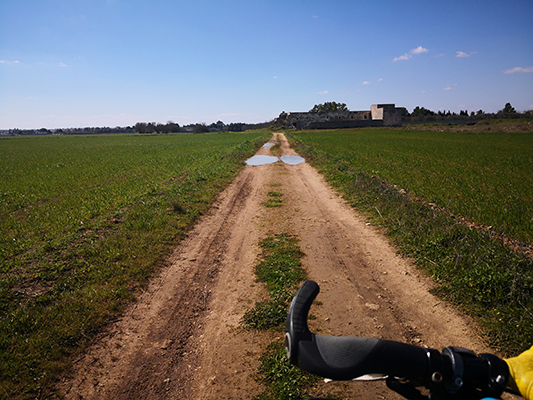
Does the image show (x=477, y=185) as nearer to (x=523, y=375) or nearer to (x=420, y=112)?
(x=523, y=375)

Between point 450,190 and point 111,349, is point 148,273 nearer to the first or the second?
point 111,349

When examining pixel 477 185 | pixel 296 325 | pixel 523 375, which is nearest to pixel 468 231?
pixel 523 375

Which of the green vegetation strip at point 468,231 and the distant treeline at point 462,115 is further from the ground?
the distant treeline at point 462,115

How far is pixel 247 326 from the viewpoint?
4504 millimetres

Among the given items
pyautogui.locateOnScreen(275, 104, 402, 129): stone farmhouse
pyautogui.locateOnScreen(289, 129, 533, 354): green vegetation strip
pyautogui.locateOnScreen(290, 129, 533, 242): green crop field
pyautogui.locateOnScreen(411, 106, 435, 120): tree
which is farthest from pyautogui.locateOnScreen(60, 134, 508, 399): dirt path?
pyautogui.locateOnScreen(411, 106, 435, 120): tree

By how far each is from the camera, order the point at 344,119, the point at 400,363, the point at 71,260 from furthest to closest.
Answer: the point at 344,119 → the point at 71,260 → the point at 400,363

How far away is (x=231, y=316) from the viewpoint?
4.81 metres

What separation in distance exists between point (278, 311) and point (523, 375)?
10.4 ft

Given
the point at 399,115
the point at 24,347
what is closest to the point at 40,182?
the point at 24,347

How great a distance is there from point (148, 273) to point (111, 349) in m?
2.14

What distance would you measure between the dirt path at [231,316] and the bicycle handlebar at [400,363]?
1737 mm

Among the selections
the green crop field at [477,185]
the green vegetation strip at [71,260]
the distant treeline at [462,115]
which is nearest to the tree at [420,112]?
the distant treeline at [462,115]

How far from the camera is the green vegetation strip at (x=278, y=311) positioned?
3.36 meters

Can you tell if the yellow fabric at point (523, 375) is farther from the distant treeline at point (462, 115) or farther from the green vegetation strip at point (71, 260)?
the distant treeline at point (462, 115)
